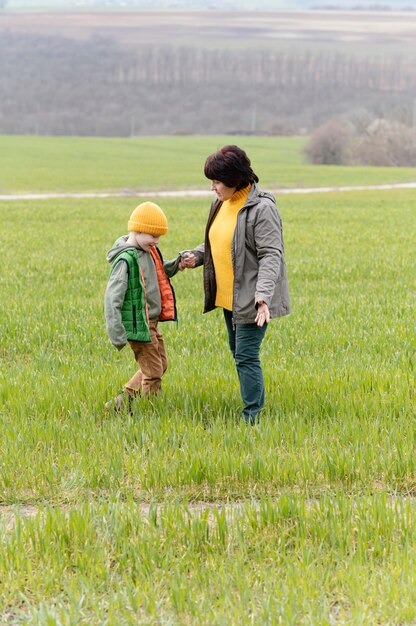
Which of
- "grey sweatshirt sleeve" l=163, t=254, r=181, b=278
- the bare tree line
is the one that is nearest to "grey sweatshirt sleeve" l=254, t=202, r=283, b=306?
"grey sweatshirt sleeve" l=163, t=254, r=181, b=278

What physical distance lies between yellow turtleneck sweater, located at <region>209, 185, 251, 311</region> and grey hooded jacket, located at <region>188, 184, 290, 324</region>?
104mm

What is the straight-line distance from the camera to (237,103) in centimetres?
16312

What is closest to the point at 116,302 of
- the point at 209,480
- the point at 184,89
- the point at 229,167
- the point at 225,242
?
the point at 225,242

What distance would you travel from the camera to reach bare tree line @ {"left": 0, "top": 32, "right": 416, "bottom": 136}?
485ft

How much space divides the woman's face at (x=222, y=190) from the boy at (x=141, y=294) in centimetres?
38

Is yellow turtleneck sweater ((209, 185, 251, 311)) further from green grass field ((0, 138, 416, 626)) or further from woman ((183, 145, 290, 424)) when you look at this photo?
A: green grass field ((0, 138, 416, 626))

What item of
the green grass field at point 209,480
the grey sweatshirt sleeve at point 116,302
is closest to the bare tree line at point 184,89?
the green grass field at point 209,480

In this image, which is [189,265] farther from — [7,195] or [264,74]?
[264,74]

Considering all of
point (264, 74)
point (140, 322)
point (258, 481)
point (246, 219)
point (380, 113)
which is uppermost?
point (264, 74)

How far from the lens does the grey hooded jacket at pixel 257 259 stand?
5.62 m

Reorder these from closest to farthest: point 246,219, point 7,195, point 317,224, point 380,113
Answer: point 246,219 < point 317,224 < point 7,195 < point 380,113

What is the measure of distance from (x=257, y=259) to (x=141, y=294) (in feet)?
2.62

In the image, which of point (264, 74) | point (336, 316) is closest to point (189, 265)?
point (336, 316)

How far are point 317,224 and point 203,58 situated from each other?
575 feet
